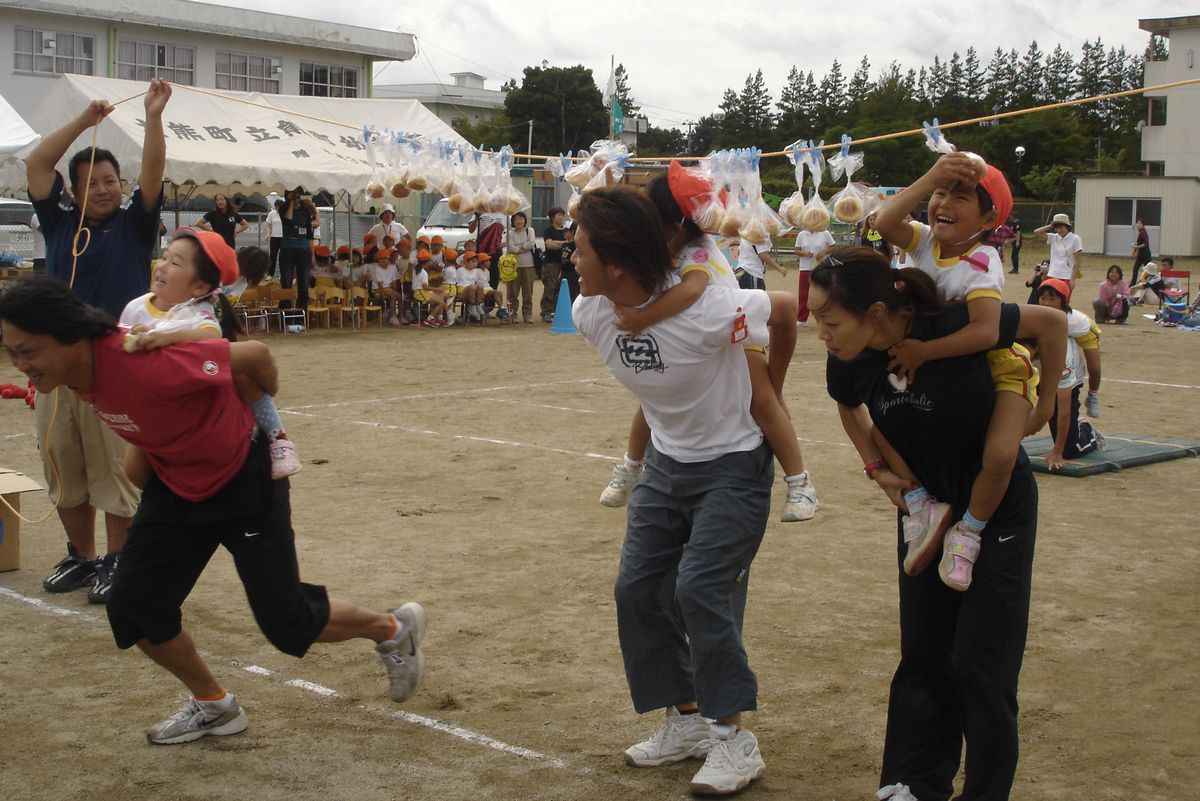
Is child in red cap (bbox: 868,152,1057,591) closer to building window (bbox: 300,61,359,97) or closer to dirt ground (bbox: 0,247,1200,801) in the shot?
dirt ground (bbox: 0,247,1200,801)

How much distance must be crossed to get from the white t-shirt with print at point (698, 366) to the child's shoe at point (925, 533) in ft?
2.04

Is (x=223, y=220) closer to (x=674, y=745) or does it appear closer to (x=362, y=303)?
(x=362, y=303)

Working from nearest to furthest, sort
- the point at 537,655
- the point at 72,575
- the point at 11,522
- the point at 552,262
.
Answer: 1. the point at 537,655
2. the point at 72,575
3. the point at 11,522
4. the point at 552,262

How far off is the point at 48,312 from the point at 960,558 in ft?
8.74

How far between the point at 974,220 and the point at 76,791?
10.5 feet

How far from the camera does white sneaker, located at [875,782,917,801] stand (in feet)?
11.7

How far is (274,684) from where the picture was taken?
4844mm

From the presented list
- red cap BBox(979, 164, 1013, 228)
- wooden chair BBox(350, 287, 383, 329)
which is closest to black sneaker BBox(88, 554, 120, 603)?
red cap BBox(979, 164, 1013, 228)

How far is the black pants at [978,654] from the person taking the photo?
3.37 metres

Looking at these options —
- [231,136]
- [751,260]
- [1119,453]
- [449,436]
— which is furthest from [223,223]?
[1119,453]

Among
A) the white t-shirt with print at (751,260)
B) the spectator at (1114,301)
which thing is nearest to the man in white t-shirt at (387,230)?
the white t-shirt with print at (751,260)

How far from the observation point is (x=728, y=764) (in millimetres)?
3844

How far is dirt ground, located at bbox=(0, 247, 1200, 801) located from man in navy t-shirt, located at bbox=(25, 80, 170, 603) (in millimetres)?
521

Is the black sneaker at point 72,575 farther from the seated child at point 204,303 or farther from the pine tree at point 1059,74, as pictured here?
the pine tree at point 1059,74
